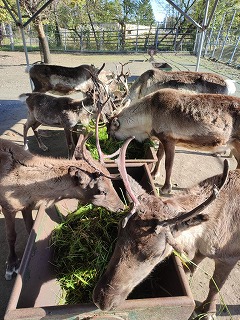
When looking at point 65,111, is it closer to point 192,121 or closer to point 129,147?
point 129,147

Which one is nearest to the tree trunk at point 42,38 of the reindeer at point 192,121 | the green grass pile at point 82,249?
the reindeer at point 192,121

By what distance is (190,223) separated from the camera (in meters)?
1.92

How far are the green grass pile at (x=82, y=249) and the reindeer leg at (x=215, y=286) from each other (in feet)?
3.79

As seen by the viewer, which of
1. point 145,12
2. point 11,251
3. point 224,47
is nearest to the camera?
point 11,251

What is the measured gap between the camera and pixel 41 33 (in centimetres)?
1345

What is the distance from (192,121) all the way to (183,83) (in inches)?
115

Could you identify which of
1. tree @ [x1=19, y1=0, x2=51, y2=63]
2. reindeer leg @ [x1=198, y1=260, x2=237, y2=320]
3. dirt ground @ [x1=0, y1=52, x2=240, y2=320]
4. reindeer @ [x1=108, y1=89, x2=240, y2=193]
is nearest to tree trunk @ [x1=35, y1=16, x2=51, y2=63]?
tree @ [x1=19, y1=0, x2=51, y2=63]

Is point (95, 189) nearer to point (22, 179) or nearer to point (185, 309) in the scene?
point (22, 179)

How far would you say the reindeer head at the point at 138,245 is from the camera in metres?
1.93

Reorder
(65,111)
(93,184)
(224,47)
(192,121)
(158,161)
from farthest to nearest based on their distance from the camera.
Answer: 1. (224,47)
2. (65,111)
3. (158,161)
4. (192,121)
5. (93,184)

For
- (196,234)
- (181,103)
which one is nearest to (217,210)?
(196,234)

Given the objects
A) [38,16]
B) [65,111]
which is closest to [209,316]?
[65,111]

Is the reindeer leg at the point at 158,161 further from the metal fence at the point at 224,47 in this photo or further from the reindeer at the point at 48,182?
the metal fence at the point at 224,47

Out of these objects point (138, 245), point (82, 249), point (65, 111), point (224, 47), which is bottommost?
point (224, 47)
